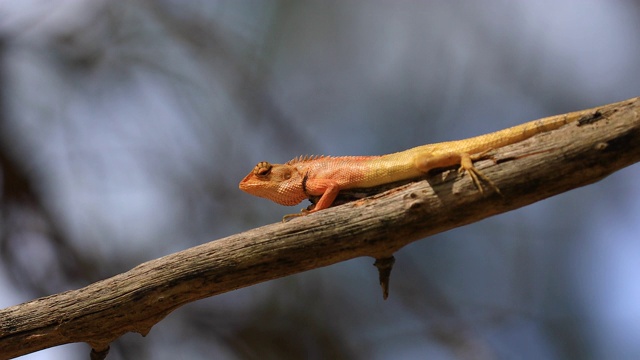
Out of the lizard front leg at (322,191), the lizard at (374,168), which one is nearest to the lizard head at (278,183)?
the lizard at (374,168)

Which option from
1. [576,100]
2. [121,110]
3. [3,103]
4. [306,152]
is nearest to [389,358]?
[306,152]

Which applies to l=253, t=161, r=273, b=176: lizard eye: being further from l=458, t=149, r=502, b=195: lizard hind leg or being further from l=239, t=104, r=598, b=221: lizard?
l=458, t=149, r=502, b=195: lizard hind leg

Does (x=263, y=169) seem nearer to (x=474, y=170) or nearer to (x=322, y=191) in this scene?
(x=322, y=191)

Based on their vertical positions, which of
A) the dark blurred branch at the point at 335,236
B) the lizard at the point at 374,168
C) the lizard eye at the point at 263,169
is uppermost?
the lizard eye at the point at 263,169

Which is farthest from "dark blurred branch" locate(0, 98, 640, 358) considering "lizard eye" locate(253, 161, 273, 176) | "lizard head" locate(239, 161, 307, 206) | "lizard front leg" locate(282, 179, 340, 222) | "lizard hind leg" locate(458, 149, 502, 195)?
"lizard eye" locate(253, 161, 273, 176)

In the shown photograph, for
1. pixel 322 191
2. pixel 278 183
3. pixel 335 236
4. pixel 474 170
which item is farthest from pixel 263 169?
pixel 474 170

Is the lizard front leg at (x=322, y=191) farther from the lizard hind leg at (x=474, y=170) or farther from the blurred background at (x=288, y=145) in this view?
→ the blurred background at (x=288, y=145)

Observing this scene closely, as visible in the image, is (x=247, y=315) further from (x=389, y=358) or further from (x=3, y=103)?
(x=3, y=103)
